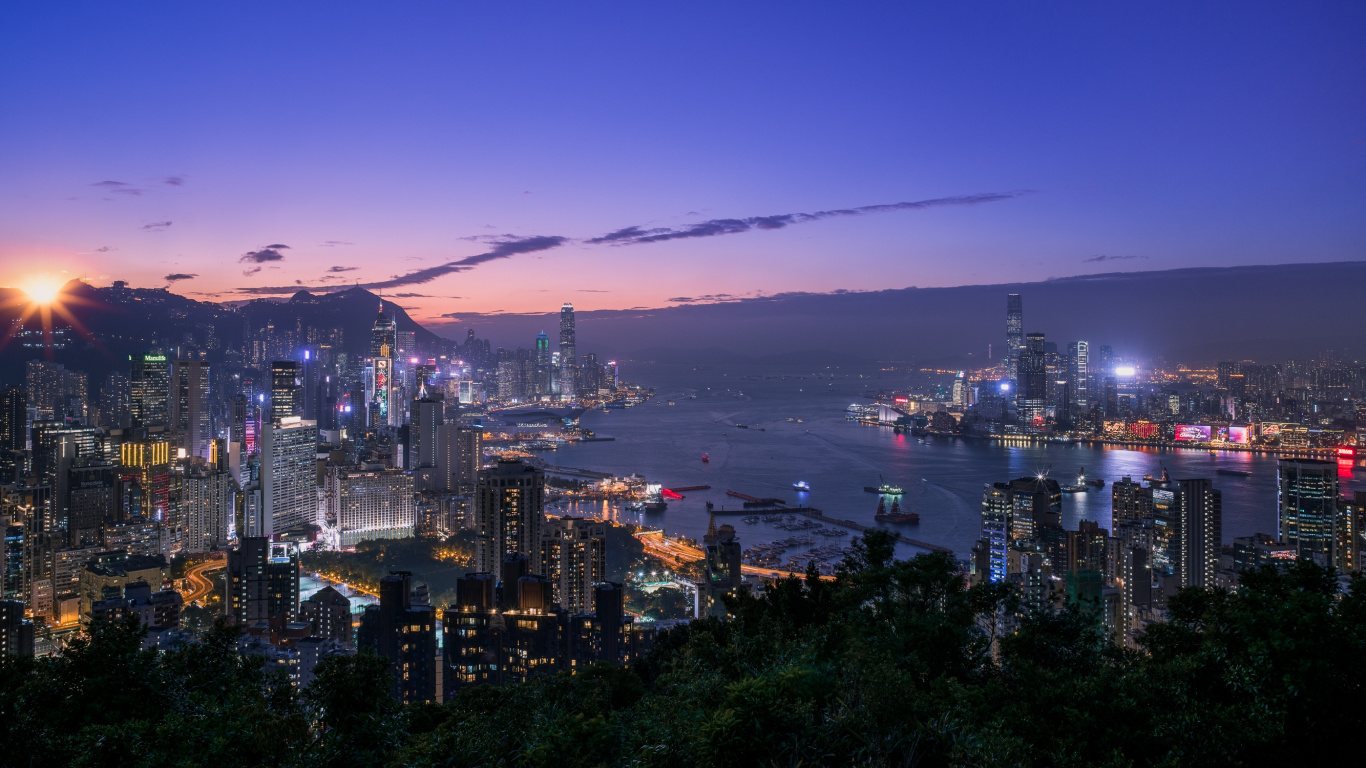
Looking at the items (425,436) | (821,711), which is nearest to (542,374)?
(425,436)

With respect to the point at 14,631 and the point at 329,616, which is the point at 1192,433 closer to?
the point at 329,616

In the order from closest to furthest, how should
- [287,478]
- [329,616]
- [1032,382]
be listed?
[329,616], [287,478], [1032,382]

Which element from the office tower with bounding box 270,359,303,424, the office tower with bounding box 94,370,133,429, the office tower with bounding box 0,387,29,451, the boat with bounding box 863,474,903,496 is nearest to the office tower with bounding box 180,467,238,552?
the office tower with bounding box 270,359,303,424

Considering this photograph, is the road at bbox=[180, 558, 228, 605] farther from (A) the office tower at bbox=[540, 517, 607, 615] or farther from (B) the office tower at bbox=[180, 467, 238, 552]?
(A) the office tower at bbox=[540, 517, 607, 615]

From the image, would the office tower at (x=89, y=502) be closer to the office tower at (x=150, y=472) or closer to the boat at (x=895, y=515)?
the office tower at (x=150, y=472)

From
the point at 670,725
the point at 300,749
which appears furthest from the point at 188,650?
the point at 670,725

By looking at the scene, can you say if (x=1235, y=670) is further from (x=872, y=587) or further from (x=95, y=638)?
(x=95, y=638)
